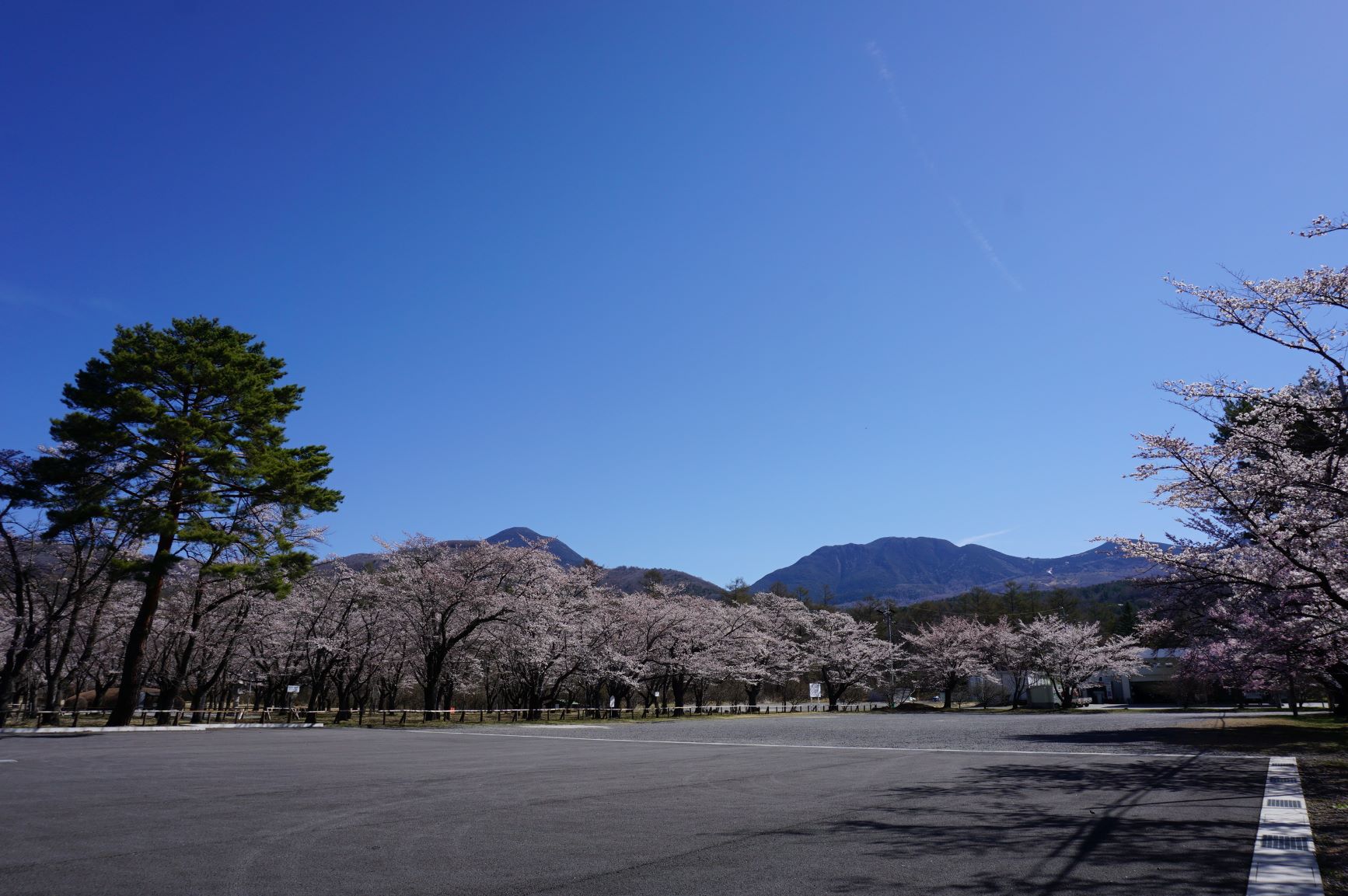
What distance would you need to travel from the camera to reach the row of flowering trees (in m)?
33.0

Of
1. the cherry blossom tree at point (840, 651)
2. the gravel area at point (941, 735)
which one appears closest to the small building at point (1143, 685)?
the cherry blossom tree at point (840, 651)

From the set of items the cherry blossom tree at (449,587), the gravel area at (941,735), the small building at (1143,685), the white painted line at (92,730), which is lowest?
the small building at (1143,685)

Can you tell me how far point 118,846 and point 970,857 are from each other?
6.86 metres

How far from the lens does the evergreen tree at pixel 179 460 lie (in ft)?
77.4

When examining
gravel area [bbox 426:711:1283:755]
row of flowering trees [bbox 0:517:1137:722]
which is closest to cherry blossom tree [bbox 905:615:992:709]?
row of flowering trees [bbox 0:517:1137:722]

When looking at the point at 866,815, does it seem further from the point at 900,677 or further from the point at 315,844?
the point at 900,677

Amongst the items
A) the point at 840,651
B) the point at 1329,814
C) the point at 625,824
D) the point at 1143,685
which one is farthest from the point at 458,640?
the point at 1143,685

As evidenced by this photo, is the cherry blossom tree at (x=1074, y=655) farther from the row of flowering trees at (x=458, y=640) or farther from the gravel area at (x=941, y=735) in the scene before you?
the gravel area at (x=941, y=735)

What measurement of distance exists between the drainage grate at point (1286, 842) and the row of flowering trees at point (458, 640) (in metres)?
27.7

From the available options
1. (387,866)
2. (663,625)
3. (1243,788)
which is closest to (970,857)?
(387,866)

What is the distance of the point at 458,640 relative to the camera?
34219 millimetres

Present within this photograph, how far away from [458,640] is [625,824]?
95.9ft

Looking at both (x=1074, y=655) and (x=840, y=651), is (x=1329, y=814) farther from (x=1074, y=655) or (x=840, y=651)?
(x=840, y=651)

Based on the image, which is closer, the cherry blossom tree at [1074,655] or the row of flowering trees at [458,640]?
the row of flowering trees at [458,640]
